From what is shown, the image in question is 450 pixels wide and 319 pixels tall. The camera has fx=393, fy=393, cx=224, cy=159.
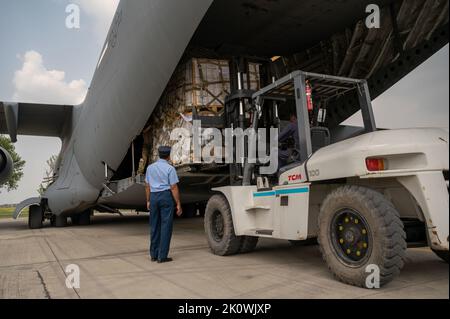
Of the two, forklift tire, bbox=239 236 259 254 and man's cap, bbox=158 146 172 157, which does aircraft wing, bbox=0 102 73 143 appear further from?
forklift tire, bbox=239 236 259 254

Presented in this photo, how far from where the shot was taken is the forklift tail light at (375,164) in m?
3.39

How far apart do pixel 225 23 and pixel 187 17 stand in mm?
1412

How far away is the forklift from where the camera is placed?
125 inches

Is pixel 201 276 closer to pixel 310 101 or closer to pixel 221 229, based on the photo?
pixel 221 229

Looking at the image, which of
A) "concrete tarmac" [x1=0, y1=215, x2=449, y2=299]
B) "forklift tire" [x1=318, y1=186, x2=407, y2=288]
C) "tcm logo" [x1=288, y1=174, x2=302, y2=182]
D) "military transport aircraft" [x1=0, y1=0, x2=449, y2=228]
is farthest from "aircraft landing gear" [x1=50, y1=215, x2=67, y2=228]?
"forklift tire" [x1=318, y1=186, x2=407, y2=288]

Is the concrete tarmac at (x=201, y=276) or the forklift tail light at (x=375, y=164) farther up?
the forklift tail light at (x=375, y=164)

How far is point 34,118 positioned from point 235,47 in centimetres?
922

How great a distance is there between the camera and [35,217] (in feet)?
41.8

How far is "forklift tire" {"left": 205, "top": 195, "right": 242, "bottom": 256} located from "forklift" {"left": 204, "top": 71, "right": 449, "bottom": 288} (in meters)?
0.02

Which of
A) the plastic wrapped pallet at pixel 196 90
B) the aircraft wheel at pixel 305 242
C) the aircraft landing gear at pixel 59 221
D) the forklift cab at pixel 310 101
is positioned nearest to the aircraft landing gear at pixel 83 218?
the aircraft landing gear at pixel 59 221

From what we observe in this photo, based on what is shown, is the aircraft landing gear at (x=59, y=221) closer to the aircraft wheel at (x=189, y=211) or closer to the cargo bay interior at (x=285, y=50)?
the aircraft wheel at (x=189, y=211)

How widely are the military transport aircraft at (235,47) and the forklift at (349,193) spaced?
195 centimetres

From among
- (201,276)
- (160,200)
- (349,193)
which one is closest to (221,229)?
(160,200)

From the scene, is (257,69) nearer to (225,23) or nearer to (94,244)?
Answer: (225,23)
